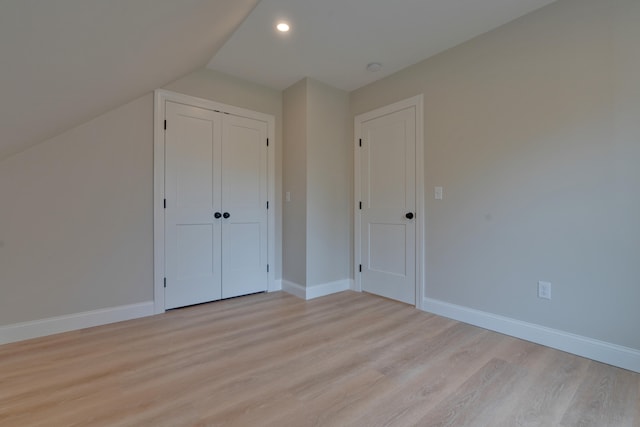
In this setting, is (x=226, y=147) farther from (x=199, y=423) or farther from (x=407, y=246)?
(x=199, y=423)

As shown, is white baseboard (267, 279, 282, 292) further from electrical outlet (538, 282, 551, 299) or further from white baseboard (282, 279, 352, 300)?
electrical outlet (538, 282, 551, 299)

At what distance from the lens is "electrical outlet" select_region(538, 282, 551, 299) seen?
Answer: 2195 mm

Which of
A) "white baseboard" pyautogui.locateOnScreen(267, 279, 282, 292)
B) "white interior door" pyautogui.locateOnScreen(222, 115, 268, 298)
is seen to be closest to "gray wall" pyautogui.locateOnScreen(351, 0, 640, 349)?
"white baseboard" pyautogui.locateOnScreen(267, 279, 282, 292)

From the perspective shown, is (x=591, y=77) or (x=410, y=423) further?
(x=591, y=77)

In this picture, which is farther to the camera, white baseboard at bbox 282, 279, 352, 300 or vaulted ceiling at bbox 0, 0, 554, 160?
white baseboard at bbox 282, 279, 352, 300

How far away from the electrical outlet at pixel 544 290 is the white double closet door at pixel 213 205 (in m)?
2.68

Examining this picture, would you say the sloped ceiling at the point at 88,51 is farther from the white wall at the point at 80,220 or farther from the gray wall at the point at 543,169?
the gray wall at the point at 543,169

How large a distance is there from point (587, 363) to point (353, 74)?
3157 mm

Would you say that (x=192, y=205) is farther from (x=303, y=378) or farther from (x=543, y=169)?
(x=543, y=169)

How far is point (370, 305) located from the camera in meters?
3.13

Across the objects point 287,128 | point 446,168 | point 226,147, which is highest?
point 287,128

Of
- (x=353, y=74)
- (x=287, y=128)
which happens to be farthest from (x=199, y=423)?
(x=353, y=74)

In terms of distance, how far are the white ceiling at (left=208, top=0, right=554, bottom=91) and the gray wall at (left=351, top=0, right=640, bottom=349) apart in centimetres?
24

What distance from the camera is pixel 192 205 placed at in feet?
10.0
